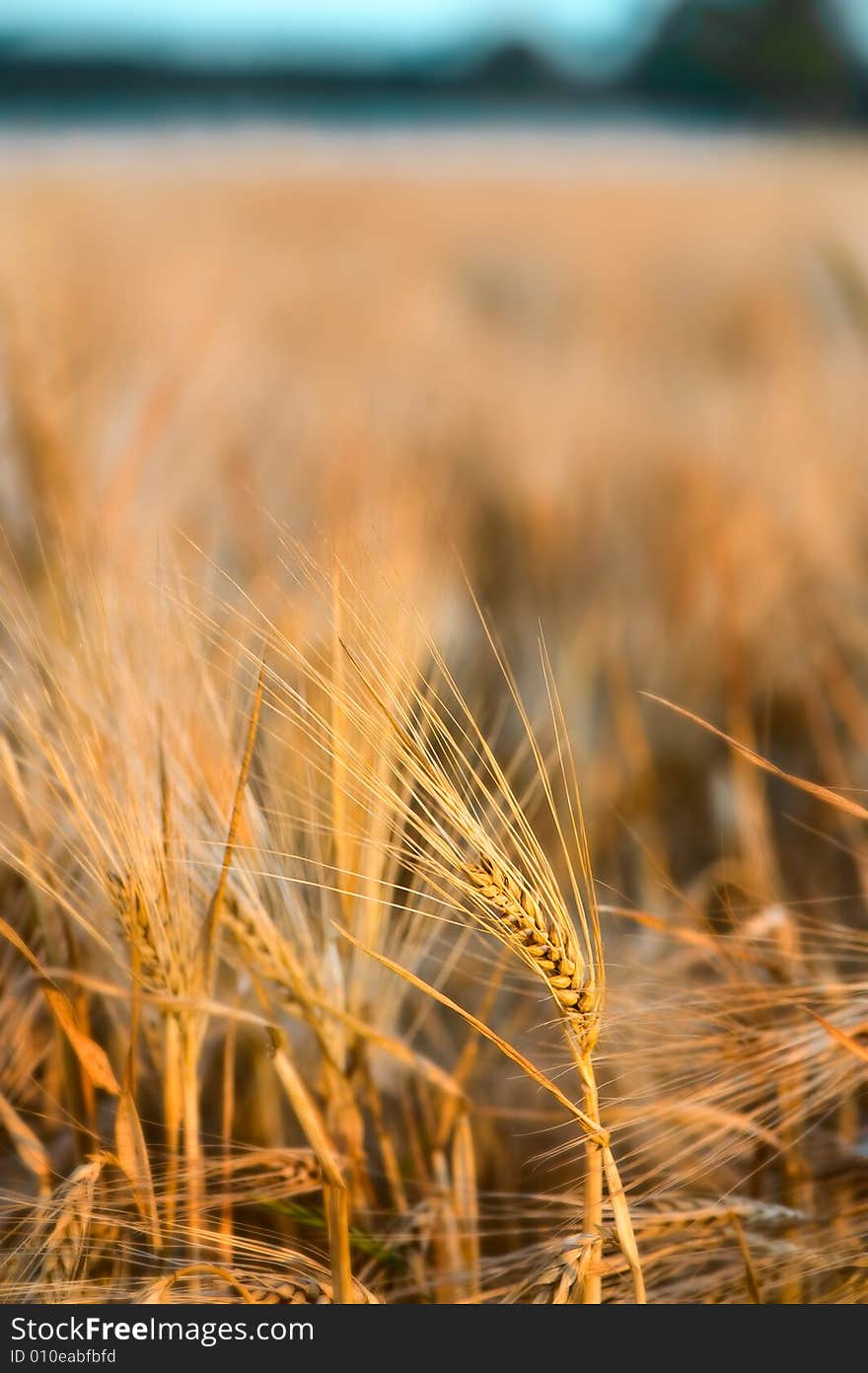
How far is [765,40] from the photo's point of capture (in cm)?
397

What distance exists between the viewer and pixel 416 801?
579 mm

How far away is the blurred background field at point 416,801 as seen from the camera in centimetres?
44

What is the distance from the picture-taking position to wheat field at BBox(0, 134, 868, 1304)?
416 millimetres

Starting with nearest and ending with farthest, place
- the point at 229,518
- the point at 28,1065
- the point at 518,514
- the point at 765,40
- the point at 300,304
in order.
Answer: the point at 28,1065
the point at 229,518
the point at 518,514
the point at 300,304
the point at 765,40

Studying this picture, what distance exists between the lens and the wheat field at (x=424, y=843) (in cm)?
42

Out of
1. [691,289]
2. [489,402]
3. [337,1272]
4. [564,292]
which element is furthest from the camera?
[564,292]

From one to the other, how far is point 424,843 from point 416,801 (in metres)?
0.03

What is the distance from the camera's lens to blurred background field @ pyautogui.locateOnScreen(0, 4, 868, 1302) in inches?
17.2

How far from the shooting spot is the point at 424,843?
1.93ft

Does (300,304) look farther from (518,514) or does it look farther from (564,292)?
(518,514)

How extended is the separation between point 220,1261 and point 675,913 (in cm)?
33

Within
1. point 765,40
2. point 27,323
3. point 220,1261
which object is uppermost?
point 765,40

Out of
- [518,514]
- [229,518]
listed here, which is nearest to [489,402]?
[518,514]

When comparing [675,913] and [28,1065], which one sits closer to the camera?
[28,1065]
